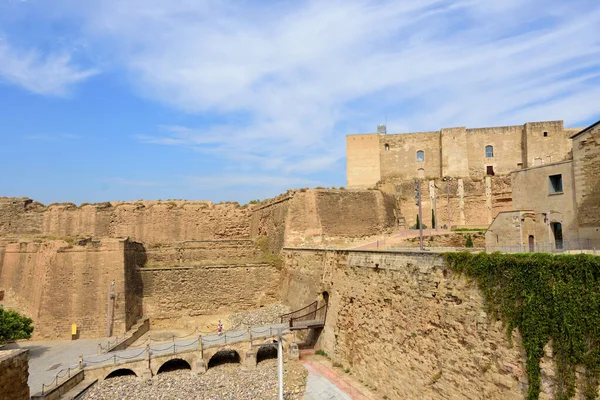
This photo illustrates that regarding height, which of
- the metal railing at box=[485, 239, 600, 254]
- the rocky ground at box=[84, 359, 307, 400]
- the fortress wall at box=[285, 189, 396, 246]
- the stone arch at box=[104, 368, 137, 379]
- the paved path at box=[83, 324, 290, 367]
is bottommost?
the rocky ground at box=[84, 359, 307, 400]

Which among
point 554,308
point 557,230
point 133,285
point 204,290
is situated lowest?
point 204,290

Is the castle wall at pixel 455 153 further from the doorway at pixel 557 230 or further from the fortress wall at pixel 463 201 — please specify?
the doorway at pixel 557 230

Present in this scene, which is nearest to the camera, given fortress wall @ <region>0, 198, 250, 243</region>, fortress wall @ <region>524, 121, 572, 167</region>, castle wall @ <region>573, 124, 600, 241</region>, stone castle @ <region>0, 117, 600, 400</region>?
stone castle @ <region>0, 117, 600, 400</region>

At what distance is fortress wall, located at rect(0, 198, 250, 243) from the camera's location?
27922mm

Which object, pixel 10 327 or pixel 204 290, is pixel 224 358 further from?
pixel 10 327

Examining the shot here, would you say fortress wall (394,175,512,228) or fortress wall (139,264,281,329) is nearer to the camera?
fortress wall (139,264,281,329)

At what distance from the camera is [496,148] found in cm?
3119

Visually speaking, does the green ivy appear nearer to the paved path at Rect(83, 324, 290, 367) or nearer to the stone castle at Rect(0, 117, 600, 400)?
the stone castle at Rect(0, 117, 600, 400)

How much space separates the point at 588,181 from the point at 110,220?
88.7ft

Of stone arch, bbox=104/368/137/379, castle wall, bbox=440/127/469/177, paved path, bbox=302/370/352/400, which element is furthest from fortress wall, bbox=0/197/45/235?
castle wall, bbox=440/127/469/177

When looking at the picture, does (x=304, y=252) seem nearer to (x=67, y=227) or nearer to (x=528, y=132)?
(x=67, y=227)

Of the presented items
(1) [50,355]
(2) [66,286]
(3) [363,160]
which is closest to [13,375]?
(1) [50,355]

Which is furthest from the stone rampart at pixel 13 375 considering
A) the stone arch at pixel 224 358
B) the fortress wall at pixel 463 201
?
the fortress wall at pixel 463 201

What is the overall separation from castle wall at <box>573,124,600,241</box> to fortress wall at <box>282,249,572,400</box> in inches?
159
